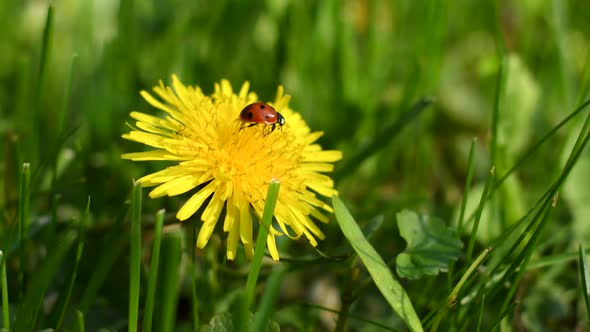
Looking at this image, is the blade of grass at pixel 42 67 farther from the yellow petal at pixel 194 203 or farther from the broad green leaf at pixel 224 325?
the broad green leaf at pixel 224 325

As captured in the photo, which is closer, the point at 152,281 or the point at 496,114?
the point at 152,281

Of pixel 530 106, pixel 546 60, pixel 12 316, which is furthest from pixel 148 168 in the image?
pixel 546 60

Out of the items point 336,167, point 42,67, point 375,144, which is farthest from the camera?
point 336,167

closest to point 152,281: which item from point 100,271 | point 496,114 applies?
point 100,271

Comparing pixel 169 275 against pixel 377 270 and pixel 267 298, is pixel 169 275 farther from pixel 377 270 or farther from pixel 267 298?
pixel 377 270

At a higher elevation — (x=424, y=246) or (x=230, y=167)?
(x=230, y=167)

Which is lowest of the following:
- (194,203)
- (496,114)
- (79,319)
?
(79,319)

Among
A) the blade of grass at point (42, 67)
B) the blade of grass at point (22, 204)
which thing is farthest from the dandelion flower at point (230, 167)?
the blade of grass at point (42, 67)

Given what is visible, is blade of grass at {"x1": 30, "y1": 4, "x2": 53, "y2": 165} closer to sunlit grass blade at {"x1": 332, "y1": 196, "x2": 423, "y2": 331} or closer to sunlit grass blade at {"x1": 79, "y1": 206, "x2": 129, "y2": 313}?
sunlit grass blade at {"x1": 79, "y1": 206, "x2": 129, "y2": 313}
